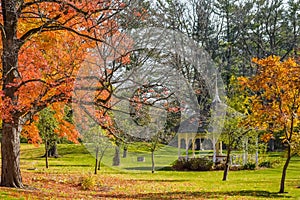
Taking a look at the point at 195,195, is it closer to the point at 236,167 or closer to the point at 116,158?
the point at 236,167

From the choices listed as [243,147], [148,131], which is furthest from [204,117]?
[148,131]

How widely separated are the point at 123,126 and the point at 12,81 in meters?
8.50

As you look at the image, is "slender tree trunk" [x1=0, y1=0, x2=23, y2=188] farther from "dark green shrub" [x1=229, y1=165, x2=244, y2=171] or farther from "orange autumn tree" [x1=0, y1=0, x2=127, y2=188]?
"dark green shrub" [x1=229, y1=165, x2=244, y2=171]

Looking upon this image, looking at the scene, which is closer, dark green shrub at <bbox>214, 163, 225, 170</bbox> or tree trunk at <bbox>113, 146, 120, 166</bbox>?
dark green shrub at <bbox>214, 163, 225, 170</bbox>

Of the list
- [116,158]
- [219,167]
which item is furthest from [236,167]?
[116,158]

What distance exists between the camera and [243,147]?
2238cm

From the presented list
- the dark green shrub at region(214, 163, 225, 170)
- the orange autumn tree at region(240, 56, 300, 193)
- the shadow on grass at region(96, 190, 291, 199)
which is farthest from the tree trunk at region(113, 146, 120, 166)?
the orange autumn tree at region(240, 56, 300, 193)

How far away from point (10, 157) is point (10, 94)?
1.75m

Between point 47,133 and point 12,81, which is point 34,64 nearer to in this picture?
point 12,81

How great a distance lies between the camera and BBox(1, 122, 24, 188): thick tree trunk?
36.1ft

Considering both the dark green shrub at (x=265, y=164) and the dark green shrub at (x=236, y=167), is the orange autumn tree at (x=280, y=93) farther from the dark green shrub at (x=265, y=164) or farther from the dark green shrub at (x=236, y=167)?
the dark green shrub at (x=265, y=164)

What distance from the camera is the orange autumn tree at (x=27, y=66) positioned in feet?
34.8

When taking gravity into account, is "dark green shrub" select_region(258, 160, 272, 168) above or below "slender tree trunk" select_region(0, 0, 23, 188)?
below

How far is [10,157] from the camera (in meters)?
11.1
